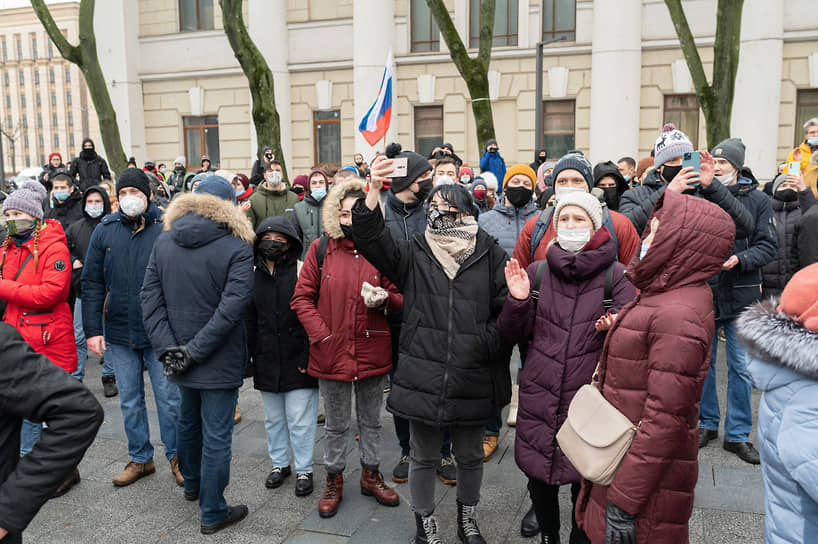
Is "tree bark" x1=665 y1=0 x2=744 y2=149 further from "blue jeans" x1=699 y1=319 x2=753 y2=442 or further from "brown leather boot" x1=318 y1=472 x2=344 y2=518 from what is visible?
"brown leather boot" x1=318 y1=472 x2=344 y2=518

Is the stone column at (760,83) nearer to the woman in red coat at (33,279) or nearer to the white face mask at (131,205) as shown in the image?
the white face mask at (131,205)

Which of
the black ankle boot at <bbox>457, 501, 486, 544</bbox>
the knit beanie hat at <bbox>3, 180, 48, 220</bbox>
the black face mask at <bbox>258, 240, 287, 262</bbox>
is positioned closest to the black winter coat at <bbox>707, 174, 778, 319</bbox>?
the black ankle boot at <bbox>457, 501, 486, 544</bbox>

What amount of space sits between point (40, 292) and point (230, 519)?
196 centimetres

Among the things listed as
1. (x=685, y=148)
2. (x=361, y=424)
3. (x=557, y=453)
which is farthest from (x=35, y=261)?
(x=685, y=148)

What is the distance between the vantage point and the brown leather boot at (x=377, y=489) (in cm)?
439

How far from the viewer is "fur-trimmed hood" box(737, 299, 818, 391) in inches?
80.8

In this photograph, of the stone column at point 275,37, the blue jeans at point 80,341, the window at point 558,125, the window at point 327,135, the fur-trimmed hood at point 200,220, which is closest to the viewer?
the fur-trimmed hood at point 200,220

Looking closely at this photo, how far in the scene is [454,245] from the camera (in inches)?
147

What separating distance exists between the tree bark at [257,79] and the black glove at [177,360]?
33.6 feet

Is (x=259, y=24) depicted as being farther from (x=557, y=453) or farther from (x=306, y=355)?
(x=557, y=453)

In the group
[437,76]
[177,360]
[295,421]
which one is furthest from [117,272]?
[437,76]

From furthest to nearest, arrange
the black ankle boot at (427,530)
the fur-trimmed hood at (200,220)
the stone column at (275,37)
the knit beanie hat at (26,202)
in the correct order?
the stone column at (275,37) → the knit beanie hat at (26,202) → the fur-trimmed hood at (200,220) → the black ankle boot at (427,530)

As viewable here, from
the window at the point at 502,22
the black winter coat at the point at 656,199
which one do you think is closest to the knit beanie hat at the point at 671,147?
the black winter coat at the point at 656,199

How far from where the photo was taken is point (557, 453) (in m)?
3.34
